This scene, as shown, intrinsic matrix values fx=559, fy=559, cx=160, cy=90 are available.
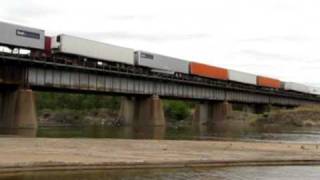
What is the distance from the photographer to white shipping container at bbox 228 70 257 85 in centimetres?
13109

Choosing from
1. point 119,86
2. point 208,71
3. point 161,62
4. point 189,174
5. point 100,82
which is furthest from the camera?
point 208,71

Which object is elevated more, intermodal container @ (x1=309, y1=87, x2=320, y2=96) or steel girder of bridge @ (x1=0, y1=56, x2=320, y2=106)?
intermodal container @ (x1=309, y1=87, x2=320, y2=96)

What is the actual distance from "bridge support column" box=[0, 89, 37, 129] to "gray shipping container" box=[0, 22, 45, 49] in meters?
6.83

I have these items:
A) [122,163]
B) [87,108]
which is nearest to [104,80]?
[122,163]

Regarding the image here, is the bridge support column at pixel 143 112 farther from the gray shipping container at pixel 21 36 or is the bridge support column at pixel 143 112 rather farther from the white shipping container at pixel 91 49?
the gray shipping container at pixel 21 36

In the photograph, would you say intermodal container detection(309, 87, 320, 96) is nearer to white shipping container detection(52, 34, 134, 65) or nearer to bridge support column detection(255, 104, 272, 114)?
bridge support column detection(255, 104, 272, 114)

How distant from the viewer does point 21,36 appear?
230ft

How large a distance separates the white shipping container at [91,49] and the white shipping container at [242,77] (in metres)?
43.2

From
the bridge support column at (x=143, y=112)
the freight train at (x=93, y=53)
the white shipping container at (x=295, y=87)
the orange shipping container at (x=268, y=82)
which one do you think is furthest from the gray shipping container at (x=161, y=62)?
the white shipping container at (x=295, y=87)

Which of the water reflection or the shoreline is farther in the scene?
the shoreline

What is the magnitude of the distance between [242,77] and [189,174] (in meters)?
113

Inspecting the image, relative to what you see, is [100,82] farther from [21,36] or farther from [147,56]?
[21,36]

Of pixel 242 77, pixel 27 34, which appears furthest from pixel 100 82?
pixel 242 77

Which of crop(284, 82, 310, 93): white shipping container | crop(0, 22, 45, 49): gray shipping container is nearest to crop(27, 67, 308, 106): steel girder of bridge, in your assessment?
crop(0, 22, 45, 49): gray shipping container
